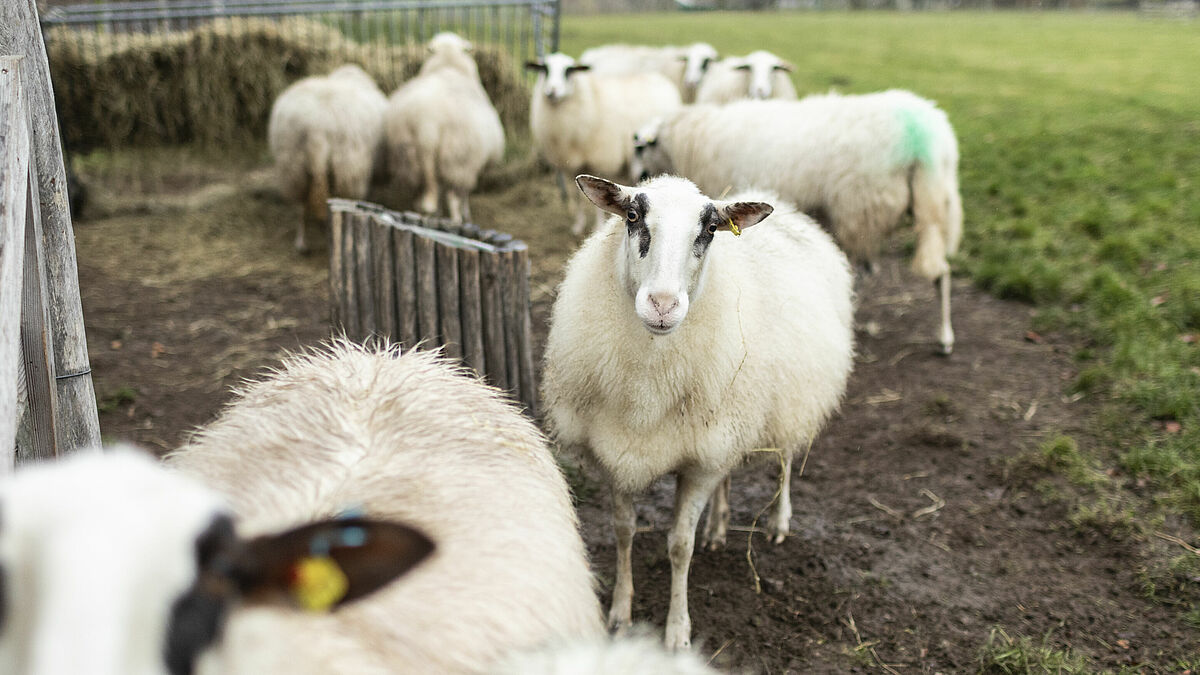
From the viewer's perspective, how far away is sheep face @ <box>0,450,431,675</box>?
3.84 ft

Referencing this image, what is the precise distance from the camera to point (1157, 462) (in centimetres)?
472

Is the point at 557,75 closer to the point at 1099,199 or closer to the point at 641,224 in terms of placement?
the point at 1099,199

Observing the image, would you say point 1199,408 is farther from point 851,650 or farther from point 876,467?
point 851,650

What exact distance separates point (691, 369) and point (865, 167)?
334cm

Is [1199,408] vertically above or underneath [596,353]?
underneath

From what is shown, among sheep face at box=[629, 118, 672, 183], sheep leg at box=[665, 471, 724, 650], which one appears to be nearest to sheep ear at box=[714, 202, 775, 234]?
sheep leg at box=[665, 471, 724, 650]

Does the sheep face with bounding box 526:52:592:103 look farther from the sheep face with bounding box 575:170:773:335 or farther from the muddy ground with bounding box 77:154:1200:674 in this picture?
the sheep face with bounding box 575:170:773:335

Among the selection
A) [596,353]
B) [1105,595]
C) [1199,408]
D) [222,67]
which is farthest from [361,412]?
[222,67]

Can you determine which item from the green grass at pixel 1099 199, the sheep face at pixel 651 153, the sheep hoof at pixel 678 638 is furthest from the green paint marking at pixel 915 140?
the sheep hoof at pixel 678 638

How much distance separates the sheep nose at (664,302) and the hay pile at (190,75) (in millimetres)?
9056

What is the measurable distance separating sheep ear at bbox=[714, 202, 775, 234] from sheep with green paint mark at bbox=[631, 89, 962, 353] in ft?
8.24

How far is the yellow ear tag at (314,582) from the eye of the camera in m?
1.33

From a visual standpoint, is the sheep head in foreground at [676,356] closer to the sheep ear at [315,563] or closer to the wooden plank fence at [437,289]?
the wooden plank fence at [437,289]

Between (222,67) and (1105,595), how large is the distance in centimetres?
1079
